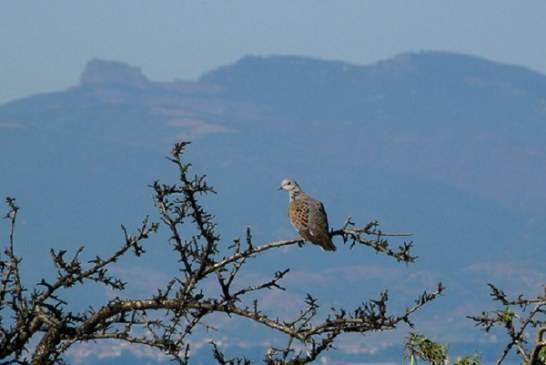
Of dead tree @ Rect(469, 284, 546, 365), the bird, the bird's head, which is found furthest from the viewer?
the bird's head

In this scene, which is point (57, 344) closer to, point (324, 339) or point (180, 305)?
point (180, 305)

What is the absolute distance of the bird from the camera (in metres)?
15.1

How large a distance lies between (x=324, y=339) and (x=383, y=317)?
0.93ft

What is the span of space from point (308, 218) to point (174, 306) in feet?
28.1

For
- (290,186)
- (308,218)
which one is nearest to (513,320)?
(308,218)

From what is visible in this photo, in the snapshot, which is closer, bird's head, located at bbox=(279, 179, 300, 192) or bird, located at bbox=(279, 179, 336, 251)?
bird, located at bbox=(279, 179, 336, 251)

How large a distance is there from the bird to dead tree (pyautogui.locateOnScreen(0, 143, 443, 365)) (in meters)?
6.25

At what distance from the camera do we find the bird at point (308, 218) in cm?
1507

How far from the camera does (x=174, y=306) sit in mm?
7668

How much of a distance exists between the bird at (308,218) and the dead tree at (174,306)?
6248 millimetres

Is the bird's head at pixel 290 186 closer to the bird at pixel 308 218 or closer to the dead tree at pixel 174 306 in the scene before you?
the bird at pixel 308 218

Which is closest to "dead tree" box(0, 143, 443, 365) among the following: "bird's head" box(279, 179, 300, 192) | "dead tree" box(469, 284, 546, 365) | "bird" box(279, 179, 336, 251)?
"dead tree" box(469, 284, 546, 365)

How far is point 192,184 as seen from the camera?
7562 mm

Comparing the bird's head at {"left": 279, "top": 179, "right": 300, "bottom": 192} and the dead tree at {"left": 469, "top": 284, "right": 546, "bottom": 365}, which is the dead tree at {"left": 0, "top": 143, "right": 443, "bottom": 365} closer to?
the dead tree at {"left": 469, "top": 284, "right": 546, "bottom": 365}
